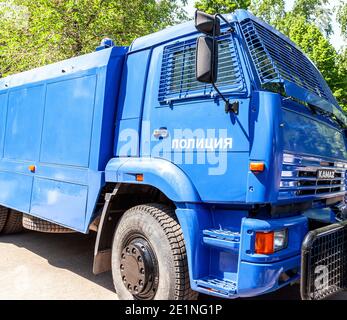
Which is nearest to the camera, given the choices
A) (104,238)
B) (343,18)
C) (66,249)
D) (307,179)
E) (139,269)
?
(307,179)

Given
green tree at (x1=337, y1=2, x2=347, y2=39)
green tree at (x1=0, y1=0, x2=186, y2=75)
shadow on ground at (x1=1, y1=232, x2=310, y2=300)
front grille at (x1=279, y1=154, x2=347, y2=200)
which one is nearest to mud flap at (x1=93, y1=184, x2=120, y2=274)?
shadow on ground at (x1=1, y1=232, x2=310, y2=300)

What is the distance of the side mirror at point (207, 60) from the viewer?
2.88 metres

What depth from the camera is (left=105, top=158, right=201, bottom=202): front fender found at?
3127mm

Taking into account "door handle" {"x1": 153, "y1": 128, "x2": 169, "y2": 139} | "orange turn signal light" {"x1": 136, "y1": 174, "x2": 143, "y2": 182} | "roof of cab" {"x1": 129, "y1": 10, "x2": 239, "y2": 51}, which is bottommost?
"orange turn signal light" {"x1": 136, "y1": 174, "x2": 143, "y2": 182}

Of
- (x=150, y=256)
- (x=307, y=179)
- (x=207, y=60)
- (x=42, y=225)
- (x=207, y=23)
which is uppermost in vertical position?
(x=207, y=23)

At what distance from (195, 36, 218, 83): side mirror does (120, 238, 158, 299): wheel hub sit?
1.61 metres

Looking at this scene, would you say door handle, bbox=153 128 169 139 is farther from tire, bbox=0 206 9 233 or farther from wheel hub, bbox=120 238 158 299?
tire, bbox=0 206 9 233

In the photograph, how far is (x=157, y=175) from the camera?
3.33 meters

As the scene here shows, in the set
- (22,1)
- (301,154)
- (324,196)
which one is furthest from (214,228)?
(22,1)

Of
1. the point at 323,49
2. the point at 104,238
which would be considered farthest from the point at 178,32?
the point at 323,49

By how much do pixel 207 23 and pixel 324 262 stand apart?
7.31ft

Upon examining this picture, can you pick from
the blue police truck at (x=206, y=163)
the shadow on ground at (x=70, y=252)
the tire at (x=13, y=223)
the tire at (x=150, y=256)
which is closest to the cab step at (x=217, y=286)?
the blue police truck at (x=206, y=163)

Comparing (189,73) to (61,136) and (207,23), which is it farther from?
(61,136)

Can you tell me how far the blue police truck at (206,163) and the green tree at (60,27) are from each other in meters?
7.79
